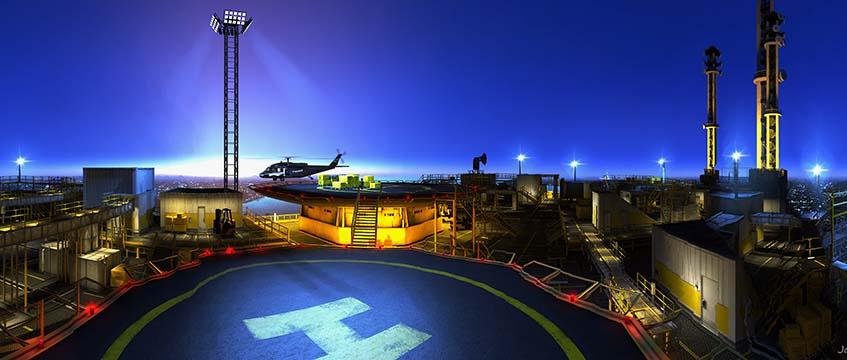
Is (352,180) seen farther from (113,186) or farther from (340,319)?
(340,319)

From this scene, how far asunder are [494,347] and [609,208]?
34200mm

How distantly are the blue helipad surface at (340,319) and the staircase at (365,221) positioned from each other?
18.8m

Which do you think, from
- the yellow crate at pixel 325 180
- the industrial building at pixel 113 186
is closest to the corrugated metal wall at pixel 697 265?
the yellow crate at pixel 325 180

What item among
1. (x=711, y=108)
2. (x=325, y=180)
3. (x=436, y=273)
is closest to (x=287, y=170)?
(x=325, y=180)

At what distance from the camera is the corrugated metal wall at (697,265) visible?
18.0 m

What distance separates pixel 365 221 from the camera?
112ft

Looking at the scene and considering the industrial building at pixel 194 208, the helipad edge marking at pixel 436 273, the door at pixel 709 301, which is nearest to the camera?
the helipad edge marking at pixel 436 273

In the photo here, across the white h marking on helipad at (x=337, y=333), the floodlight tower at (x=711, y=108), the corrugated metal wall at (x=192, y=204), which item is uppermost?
the floodlight tower at (x=711, y=108)

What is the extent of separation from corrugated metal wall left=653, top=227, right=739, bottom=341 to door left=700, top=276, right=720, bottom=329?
0.20m

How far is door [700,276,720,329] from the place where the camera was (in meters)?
19.0

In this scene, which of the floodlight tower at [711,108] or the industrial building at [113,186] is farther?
the floodlight tower at [711,108]

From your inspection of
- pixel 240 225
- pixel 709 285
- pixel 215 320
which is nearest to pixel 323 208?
pixel 240 225

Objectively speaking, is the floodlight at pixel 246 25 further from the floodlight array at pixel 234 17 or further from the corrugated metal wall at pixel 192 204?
the corrugated metal wall at pixel 192 204

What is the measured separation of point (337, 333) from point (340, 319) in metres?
0.77
